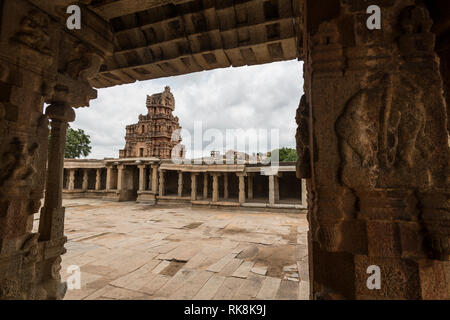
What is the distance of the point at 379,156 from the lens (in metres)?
1.48

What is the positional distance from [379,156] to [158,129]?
26290 millimetres

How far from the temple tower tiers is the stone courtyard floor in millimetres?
17726

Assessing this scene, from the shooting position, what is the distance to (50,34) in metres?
2.57

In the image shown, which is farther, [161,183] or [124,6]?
[161,183]

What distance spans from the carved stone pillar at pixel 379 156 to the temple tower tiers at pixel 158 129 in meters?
→ 25.1

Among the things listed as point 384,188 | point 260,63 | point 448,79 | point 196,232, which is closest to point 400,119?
point 384,188

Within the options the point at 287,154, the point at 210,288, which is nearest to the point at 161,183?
the point at 210,288

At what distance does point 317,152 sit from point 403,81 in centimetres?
79

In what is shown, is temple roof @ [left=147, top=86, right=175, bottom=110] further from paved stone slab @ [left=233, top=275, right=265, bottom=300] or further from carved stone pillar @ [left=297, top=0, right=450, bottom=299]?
carved stone pillar @ [left=297, top=0, right=450, bottom=299]

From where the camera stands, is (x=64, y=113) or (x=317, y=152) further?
(x=64, y=113)

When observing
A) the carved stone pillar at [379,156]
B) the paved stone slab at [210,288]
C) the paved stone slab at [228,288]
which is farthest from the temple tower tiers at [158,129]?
the carved stone pillar at [379,156]

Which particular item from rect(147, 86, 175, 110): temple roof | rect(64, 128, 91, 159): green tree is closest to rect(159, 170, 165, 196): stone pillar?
rect(147, 86, 175, 110): temple roof

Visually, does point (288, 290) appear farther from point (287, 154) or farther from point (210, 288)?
point (287, 154)

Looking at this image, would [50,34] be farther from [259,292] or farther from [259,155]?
[259,155]
